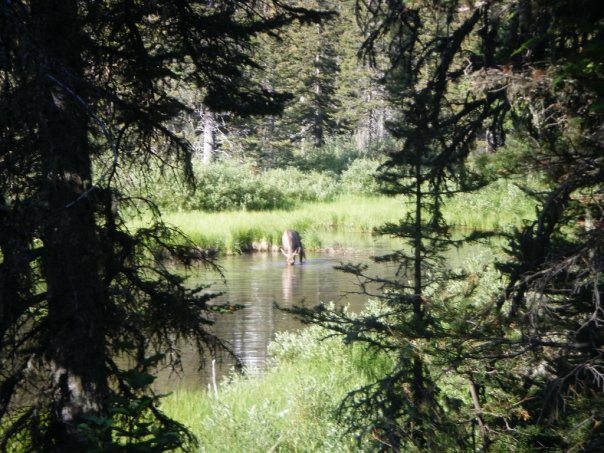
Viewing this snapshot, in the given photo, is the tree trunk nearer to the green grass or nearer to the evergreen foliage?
the green grass

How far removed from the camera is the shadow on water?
12414 millimetres

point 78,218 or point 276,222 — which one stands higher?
point 78,218

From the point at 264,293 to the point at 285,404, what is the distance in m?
8.61

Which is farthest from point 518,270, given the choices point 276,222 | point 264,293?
point 276,222

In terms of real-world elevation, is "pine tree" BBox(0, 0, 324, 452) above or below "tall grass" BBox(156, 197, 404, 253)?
above

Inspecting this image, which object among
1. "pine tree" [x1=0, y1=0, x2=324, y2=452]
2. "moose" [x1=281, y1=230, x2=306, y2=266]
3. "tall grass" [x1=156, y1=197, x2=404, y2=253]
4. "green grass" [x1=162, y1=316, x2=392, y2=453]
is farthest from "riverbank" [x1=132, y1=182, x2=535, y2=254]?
"pine tree" [x1=0, y1=0, x2=324, y2=452]

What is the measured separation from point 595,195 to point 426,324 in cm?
165

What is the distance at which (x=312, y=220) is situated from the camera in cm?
2911

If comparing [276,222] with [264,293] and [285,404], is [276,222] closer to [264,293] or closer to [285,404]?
[264,293]

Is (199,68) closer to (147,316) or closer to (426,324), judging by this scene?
(147,316)

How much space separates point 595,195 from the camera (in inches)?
181

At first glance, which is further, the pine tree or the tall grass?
the tall grass

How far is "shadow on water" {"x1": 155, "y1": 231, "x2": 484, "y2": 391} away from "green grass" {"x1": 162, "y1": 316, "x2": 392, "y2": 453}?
19.4 inches

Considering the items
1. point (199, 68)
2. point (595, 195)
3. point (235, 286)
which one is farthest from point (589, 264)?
point (235, 286)
